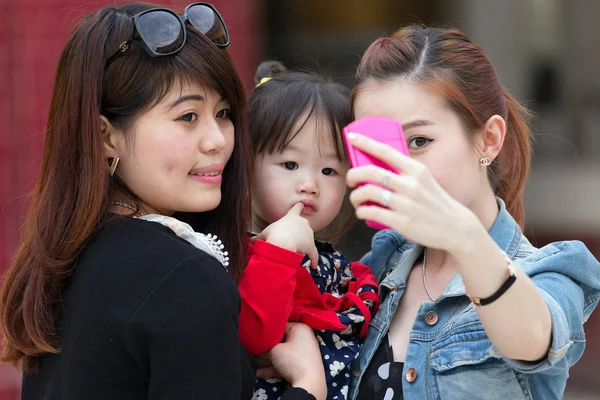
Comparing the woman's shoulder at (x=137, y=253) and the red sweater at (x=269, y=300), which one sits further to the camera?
the red sweater at (x=269, y=300)

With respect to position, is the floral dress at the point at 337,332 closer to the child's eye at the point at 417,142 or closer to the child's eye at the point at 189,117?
the child's eye at the point at 417,142

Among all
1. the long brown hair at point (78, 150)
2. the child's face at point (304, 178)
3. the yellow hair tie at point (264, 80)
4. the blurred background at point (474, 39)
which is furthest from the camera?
the blurred background at point (474, 39)

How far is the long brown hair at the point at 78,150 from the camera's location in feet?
6.67

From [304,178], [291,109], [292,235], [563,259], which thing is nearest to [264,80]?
[291,109]

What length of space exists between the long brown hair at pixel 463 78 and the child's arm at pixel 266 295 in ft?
1.74

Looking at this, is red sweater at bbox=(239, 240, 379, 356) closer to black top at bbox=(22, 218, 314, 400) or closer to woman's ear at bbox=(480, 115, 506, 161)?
black top at bbox=(22, 218, 314, 400)

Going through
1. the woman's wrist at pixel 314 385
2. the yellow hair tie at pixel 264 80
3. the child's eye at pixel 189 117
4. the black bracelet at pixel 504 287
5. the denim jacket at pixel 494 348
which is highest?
the child's eye at pixel 189 117

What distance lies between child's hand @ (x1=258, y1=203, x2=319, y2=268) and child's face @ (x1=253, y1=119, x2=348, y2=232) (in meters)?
0.09

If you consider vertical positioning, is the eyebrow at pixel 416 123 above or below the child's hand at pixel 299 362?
above

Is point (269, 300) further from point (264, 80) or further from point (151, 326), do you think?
point (264, 80)

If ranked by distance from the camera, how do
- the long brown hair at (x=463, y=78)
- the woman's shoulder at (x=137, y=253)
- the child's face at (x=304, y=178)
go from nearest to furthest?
the woman's shoulder at (x=137, y=253)
the long brown hair at (x=463, y=78)
the child's face at (x=304, y=178)

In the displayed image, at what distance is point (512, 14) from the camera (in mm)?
6496

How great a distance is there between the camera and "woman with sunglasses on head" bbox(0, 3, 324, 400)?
1.89m

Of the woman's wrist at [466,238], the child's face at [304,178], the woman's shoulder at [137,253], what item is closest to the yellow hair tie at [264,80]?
the child's face at [304,178]
